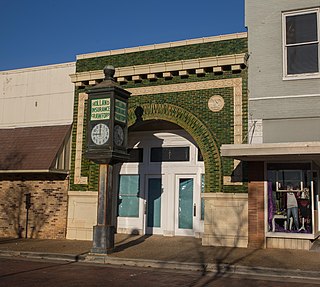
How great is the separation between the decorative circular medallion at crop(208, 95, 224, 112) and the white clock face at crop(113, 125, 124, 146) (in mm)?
3031

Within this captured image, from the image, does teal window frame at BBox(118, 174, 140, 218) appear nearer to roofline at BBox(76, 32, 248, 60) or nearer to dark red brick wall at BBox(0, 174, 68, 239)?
dark red brick wall at BBox(0, 174, 68, 239)

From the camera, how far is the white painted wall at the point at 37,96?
1638 centimetres

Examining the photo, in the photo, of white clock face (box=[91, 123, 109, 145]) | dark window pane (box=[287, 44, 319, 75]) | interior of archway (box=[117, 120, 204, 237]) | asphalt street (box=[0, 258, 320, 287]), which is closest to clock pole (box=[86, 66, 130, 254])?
white clock face (box=[91, 123, 109, 145])

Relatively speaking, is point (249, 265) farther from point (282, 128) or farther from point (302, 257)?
point (282, 128)

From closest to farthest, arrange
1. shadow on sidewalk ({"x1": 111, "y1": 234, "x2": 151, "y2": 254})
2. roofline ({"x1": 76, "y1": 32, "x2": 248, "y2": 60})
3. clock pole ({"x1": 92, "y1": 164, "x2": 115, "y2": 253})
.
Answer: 1. clock pole ({"x1": 92, "y1": 164, "x2": 115, "y2": 253})
2. shadow on sidewalk ({"x1": 111, "y1": 234, "x2": 151, "y2": 254})
3. roofline ({"x1": 76, "y1": 32, "x2": 248, "y2": 60})

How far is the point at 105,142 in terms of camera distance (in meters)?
12.1

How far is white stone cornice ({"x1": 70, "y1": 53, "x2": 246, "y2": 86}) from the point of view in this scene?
1352 cm

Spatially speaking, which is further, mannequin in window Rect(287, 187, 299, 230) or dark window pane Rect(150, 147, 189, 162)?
dark window pane Rect(150, 147, 189, 162)

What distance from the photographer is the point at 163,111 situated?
1448 cm

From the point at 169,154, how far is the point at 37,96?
5429 millimetres

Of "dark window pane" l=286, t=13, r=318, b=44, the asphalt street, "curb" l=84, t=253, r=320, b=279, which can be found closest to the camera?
the asphalt street

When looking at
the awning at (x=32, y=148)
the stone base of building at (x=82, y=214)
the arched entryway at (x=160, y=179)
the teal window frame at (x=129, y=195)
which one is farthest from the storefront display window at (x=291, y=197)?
the awning at (x=32, y=148)

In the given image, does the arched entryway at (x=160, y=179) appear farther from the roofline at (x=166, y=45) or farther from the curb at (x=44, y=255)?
the curb at (x=44, y=255)

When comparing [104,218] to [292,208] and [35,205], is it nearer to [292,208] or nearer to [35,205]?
[35,205]
